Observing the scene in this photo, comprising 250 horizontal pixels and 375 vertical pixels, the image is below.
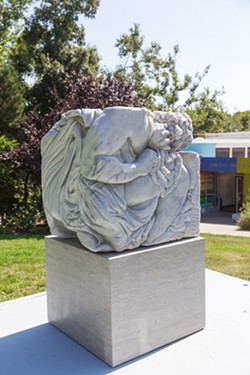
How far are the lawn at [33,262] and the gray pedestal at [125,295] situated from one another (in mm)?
1298

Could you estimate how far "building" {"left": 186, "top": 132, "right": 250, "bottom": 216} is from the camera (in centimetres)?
1545

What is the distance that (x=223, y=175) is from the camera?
17750mm

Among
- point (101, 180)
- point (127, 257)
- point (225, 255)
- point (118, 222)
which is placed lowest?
point (225, 255)

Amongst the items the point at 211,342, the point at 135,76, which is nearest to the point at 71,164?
the point at 211,342

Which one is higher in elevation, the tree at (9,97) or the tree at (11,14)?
the tree at (11,14)

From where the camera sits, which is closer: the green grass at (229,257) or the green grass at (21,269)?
the green grass at (21,269)

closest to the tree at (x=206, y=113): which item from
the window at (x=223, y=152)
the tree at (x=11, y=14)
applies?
the window at (x=223, y=152)

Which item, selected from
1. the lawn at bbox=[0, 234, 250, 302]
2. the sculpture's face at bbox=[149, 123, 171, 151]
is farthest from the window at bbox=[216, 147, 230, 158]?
the sculpture's face at bbox=[149, 123, 171, 151]

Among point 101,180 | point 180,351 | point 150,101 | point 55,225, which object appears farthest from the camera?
point 150,101

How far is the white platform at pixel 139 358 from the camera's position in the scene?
107 inches

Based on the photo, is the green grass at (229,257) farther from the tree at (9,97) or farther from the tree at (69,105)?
the tree at (9,97)

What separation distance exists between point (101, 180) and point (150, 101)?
20100 mm

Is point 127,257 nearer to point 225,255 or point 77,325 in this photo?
point 77,325

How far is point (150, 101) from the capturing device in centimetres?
2212
